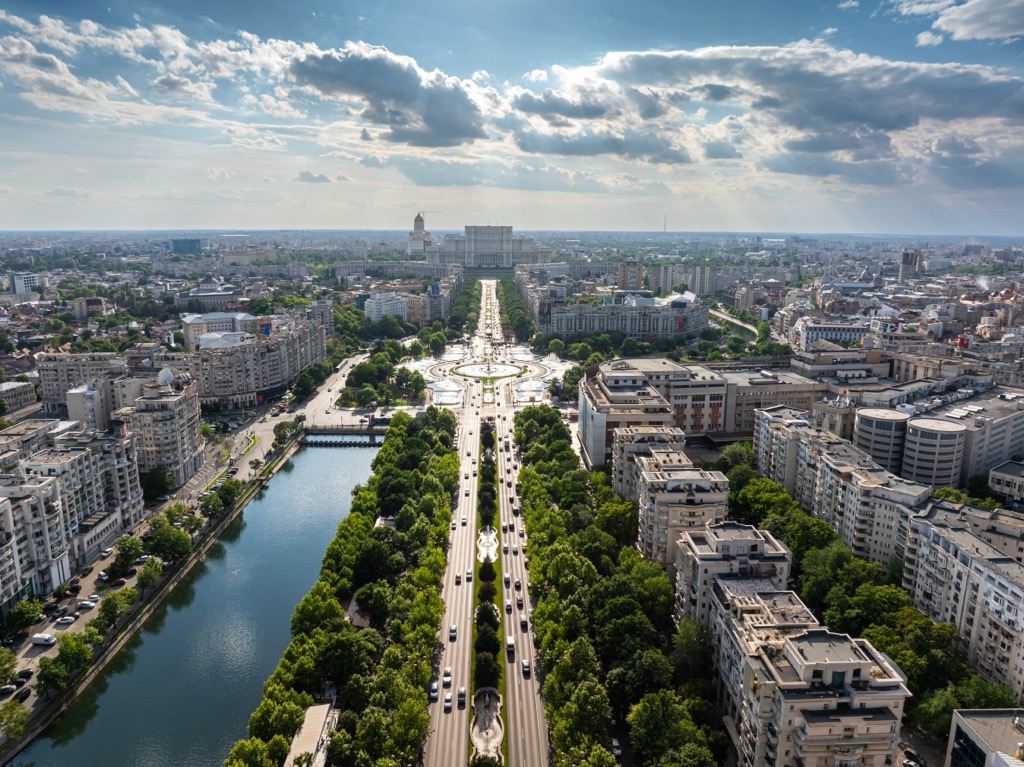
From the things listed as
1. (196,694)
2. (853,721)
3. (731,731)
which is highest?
(853,721)

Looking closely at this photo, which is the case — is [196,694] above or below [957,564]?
below

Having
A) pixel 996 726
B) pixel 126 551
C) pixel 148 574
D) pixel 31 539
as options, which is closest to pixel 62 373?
pixel 126 551

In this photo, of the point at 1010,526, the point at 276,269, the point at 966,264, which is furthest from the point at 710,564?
the point at 966,264

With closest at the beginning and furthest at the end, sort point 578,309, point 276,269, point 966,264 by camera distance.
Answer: point 578,309 → point 276,269 → point 966,264

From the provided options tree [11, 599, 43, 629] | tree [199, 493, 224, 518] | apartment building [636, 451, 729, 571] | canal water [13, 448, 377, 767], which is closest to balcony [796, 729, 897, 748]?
apartment building [636, 451, 729, 571]

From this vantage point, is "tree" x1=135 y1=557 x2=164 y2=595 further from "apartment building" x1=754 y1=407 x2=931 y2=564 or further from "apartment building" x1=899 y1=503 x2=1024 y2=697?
"apartment building" x1=899 y1=503 x2=1024 y2=697

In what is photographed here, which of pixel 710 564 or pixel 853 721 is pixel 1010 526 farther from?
pixel 853 721

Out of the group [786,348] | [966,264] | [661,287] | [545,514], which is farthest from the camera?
[966,264]

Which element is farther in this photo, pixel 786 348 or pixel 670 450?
pixel 786 348

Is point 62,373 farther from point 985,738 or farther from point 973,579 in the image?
point 985,738
